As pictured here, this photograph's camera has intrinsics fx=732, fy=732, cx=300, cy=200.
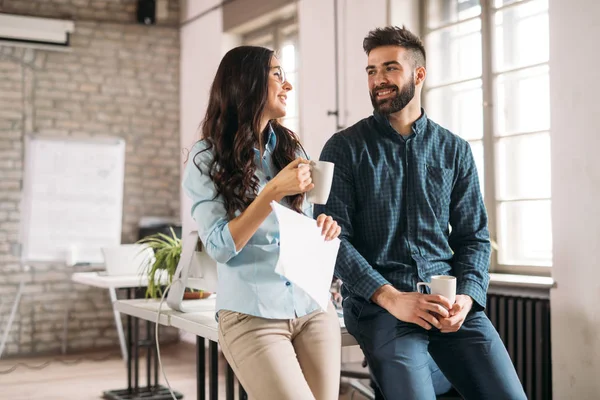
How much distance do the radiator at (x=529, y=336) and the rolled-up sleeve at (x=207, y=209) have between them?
2.32 meters

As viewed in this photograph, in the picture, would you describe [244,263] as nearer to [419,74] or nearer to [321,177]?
[321,177]

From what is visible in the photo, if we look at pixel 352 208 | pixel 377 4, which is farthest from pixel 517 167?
pixel 352 208

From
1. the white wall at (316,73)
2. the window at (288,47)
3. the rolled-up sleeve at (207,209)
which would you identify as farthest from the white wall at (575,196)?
the window at (288,47)

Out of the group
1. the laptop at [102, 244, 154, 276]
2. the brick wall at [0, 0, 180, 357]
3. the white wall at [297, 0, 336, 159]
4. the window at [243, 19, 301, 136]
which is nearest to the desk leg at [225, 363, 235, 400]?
the laptop at [102, 244, 154, 276]

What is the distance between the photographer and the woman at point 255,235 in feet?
5.76

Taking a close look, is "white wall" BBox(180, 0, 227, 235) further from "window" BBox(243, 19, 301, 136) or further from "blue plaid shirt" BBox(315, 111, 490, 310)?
"blue plaid shirt" BBox(315, 111, 490, 310)

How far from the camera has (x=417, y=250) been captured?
2277 millimetres

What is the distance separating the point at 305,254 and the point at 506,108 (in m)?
2.74

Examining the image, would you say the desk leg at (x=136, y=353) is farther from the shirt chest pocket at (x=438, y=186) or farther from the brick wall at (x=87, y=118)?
the shirt chest pocket at (x=438, y=186)

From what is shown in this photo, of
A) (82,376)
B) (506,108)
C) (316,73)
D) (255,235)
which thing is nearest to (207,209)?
(255,235)

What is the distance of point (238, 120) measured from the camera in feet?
6.40

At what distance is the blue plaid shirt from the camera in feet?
7.41

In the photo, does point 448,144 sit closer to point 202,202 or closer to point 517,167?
point 202,202

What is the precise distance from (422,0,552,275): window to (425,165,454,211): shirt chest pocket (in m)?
1.76
